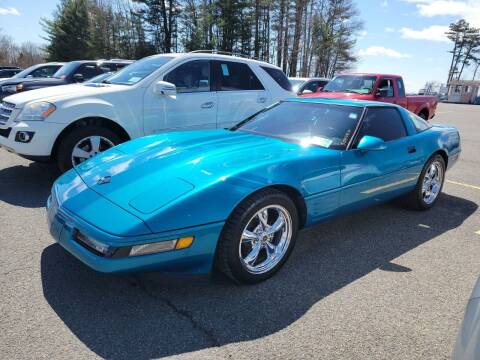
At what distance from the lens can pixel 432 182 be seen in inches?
178

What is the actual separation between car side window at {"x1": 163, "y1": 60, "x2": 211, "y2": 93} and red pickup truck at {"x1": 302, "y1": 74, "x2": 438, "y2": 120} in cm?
472

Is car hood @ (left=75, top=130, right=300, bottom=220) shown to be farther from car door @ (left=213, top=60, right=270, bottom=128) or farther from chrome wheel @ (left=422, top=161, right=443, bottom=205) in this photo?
car door @ (left=213, top=60, right=270, bottom=128)

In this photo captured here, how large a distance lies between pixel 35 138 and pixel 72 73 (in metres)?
5.85

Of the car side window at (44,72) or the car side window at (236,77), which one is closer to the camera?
the car side window at (236,77)

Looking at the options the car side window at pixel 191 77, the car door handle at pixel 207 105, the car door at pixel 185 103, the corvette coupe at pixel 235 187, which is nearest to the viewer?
the corvette coupe at pixel 235 187

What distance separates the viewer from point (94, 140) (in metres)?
4.72

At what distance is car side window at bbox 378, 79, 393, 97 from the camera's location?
9813 millimetres

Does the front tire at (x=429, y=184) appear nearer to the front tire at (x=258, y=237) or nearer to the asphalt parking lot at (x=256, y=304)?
the asphalt parking lot at (x=256, y=304)

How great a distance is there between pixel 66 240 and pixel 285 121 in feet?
7.46

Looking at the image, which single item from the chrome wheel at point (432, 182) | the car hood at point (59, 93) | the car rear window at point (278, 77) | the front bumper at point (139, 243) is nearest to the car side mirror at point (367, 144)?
the chrome wheel at point (432, 182)

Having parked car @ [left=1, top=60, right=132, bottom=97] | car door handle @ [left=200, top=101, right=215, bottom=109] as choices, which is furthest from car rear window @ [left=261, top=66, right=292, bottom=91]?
parked car @ [left=1, top=60, right=132, bottom=97]

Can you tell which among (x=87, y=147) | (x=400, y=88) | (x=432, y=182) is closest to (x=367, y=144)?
(x=432, y=182)

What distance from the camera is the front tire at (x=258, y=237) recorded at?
2.45m

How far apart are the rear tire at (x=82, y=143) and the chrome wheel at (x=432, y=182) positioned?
393cm
